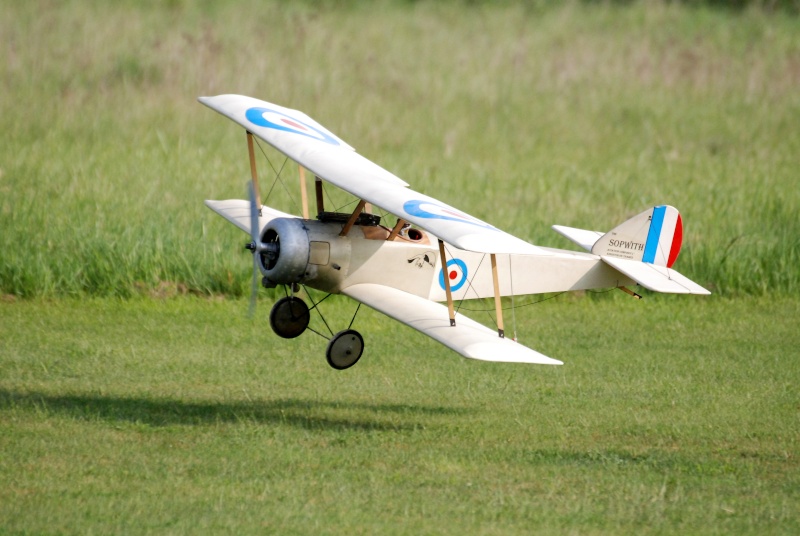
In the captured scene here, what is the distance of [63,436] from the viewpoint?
1052 cm

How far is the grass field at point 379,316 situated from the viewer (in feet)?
30.7

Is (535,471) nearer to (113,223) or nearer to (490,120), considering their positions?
(113,223)

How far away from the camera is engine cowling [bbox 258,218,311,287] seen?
10344 mm

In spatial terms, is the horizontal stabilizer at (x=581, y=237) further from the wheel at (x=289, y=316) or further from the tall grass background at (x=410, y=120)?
the tall grass background at (x=410, y=120)

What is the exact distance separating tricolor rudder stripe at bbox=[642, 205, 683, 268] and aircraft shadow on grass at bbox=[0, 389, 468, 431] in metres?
2.48

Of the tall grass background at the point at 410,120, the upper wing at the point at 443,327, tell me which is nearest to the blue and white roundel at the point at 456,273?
the upper wing at the point at 443,327

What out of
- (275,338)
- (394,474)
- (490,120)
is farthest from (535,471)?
(490,120)

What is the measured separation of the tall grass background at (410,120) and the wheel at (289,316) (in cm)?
337

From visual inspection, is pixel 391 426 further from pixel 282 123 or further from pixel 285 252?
pixel 282 123

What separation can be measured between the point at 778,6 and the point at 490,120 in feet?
59.7

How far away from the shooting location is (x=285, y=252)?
10328mm

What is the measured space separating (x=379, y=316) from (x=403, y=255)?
218 inches

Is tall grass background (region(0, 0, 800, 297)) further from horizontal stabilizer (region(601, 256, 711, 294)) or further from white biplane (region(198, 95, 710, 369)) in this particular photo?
horizontal stabilizer (region(601, 256, 711, 294))

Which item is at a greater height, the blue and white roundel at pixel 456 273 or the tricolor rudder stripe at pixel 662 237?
the tricolor rudder stripe at pixel 662 237
